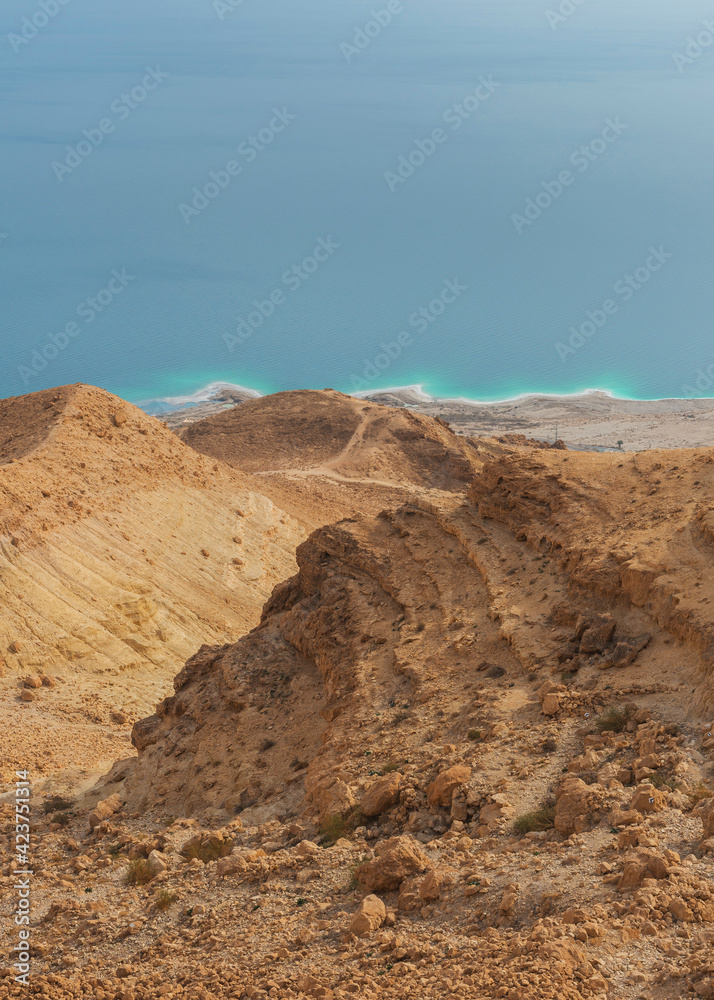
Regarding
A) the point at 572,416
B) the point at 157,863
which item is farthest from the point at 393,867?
the point at 572,416

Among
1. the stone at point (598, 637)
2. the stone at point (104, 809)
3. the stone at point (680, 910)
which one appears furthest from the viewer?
the stone at point (104, 809)

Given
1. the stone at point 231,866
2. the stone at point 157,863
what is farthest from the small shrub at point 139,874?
the stone at point 231,866

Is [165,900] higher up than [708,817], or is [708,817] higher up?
[708,817]

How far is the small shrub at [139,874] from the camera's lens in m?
12.6

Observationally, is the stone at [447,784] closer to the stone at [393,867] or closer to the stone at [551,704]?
the stone at [393,867]

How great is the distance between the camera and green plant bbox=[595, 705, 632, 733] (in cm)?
1175

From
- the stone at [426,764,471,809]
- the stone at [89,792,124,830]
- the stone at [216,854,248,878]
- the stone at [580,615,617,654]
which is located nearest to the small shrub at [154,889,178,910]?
the stone at [216,854,248,878]

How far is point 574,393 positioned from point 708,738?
6971 centimetres

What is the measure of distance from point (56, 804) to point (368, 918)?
10.4 metres

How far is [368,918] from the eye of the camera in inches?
375

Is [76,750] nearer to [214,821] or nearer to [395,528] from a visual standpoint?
[214,821]

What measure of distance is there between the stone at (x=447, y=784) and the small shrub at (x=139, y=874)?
4351 mm

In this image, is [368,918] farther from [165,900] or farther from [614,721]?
[614,721]

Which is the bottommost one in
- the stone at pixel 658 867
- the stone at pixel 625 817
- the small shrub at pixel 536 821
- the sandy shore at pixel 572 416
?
the small shrub at pixel 536 821
